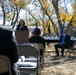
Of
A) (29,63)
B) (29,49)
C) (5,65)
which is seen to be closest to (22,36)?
(29,49)

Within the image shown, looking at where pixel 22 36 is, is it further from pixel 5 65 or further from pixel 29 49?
pixel 5 65

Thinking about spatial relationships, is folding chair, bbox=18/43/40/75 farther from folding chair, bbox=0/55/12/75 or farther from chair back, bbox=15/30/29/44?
chair back, bbox=15/30/29/44

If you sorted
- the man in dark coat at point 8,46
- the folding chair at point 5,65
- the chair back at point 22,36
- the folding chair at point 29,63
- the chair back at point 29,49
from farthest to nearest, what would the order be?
the chair back at point 22,36 → the chair back at point 29,49 → the folding chair at point 29,63 → the folding chair at point 5,65 → the man in dark coat at point 8,46

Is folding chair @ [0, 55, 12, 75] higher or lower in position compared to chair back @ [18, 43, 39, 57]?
higher

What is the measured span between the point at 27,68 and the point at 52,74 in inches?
87.9

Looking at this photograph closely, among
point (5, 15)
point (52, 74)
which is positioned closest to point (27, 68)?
point (52, 74)

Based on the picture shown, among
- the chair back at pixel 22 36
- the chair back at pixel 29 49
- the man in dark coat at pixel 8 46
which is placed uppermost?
the man in dark coat at pixel 8 46

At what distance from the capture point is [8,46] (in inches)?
137

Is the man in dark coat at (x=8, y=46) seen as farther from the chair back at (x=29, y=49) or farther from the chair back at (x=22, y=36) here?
the chair back at (x=22, y=36)

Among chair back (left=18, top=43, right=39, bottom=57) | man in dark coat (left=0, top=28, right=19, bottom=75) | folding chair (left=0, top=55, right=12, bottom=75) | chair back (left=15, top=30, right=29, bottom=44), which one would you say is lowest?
chair back (left=15, top=30, right=29, bottom=44)

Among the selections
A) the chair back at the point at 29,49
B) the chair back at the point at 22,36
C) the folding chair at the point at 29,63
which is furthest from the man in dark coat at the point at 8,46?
the chair back at the point at 22,36

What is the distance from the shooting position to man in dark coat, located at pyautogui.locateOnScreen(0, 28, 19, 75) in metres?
3.38

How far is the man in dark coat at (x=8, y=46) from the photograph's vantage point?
3.38m

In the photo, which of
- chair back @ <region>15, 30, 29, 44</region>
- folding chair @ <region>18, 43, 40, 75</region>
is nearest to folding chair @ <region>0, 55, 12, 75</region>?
folding chair @ <region>18, 43, 40, 75</region>
